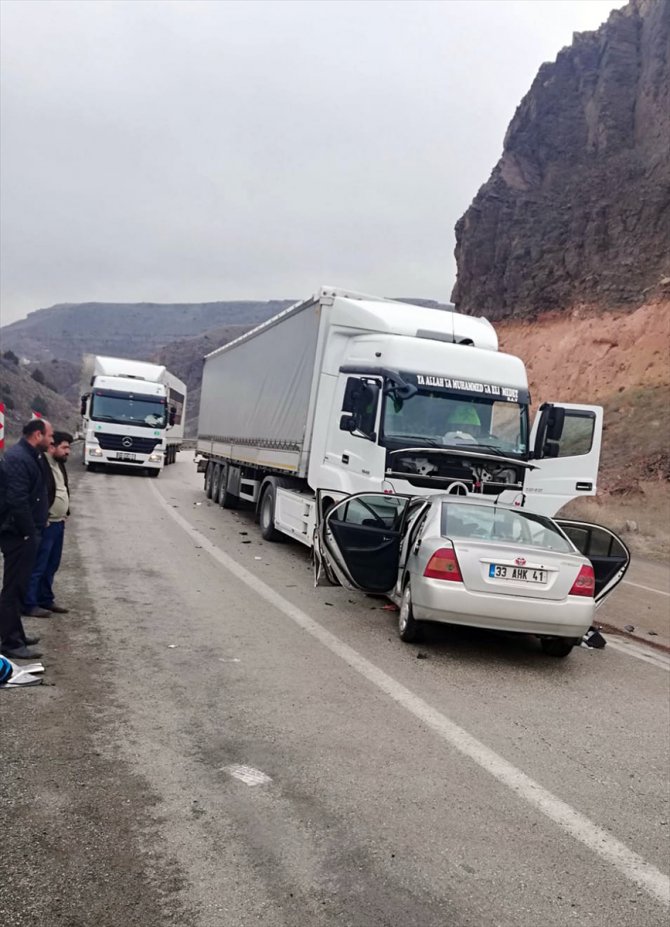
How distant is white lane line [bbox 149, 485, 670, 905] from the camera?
11.9 ft

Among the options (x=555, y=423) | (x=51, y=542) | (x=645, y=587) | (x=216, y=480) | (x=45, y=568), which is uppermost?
(x=555, y=423)

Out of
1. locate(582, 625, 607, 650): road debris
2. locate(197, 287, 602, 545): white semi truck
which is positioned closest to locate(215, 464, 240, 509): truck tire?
locate(197, 287, 602, 545): white semi truck

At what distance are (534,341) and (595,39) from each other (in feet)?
69.6

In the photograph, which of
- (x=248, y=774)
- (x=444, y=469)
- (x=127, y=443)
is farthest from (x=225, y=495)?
(x=248, y=774)

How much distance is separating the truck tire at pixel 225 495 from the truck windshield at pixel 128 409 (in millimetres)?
7624

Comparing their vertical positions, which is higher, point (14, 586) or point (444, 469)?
point (444, 469)

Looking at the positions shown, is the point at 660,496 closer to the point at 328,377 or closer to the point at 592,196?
the point at 328,377

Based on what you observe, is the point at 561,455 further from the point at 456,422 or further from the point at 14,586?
the point at 14,586

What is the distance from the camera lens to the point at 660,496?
24344 mm

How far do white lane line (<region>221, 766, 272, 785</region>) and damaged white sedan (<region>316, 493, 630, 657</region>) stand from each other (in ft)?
9.39

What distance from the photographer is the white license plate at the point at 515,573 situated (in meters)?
6.86

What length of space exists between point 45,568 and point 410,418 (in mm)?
4500

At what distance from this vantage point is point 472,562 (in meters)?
6.91

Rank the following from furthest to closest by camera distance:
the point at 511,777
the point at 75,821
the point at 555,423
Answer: the point at 555,423, the point at 511,777, the point at 75,821
